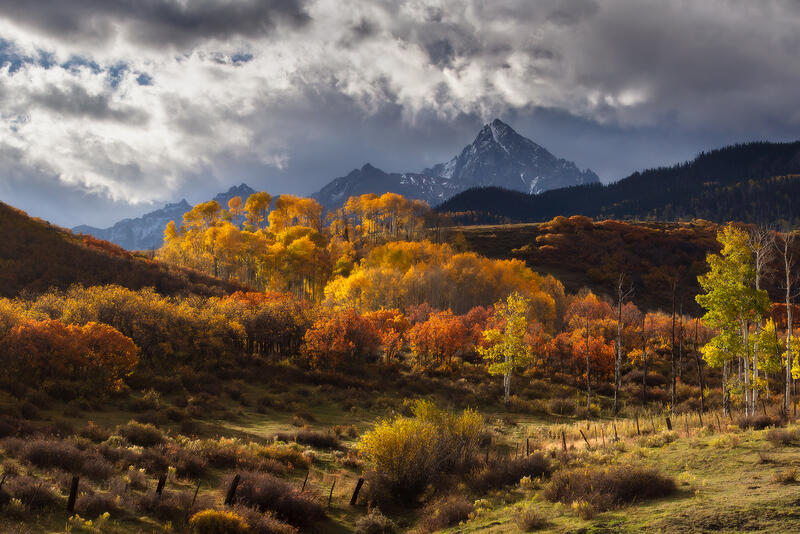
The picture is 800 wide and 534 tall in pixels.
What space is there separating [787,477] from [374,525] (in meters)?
13.5

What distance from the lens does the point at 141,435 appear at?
23703mm

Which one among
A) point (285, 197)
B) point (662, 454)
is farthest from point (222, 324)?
point (285, 197)

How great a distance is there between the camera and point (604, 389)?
51.4m

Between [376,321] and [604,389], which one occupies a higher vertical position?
[376,321]

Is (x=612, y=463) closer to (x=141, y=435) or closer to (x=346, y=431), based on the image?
(x=346, y=431)

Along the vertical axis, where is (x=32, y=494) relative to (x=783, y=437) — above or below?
below

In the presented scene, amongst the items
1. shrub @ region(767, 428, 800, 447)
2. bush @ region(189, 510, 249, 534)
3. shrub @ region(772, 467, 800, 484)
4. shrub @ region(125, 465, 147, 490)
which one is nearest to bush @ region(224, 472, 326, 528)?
bush @ region(189, 510, 249, 534)

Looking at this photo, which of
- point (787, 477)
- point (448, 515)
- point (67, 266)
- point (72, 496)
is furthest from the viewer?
point (67, 266)

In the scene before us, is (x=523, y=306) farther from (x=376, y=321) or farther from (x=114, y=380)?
(x=114, y=380)

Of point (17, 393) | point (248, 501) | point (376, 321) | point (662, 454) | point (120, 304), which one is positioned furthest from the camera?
point (376, 321)

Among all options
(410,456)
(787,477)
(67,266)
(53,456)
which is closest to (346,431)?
(410,456)

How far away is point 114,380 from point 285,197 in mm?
95137

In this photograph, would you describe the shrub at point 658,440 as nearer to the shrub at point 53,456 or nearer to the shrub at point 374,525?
the shrub at point 374,525

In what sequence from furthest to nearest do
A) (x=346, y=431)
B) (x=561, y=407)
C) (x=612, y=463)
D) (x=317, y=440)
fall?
(x=561, y=407) → (x=346, y=431) → (x=317, y=440) → (x=612, y=463)
